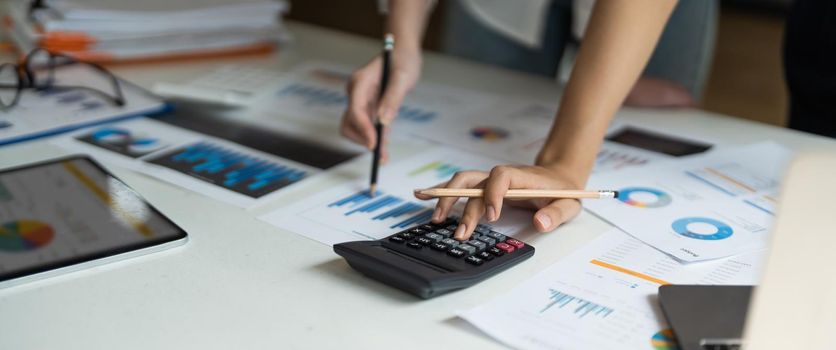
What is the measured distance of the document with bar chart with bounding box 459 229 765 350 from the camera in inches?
26.5

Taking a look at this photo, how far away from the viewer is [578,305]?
2.38 ft

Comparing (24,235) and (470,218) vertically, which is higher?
(470,218)

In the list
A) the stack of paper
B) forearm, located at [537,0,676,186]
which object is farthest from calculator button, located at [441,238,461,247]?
the stack of paper

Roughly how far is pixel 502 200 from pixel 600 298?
15 cm

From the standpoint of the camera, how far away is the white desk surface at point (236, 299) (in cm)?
67

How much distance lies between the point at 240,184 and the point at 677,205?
1.49 feet

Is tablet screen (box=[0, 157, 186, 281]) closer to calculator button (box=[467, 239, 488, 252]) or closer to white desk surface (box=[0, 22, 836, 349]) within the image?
white desk surface (box=[0, 22, 836, 349])

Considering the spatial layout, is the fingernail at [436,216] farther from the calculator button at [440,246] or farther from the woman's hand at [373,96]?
the woman's hand at [373,96]

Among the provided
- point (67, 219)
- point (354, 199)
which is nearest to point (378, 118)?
point (354, 199)

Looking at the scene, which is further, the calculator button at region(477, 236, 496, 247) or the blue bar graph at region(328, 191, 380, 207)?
the blue bar graph at region(328, 191, 380, 207)

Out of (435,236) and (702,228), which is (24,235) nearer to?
(435,236)

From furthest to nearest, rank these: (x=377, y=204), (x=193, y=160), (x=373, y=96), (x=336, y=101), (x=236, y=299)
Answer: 1. (x=336, y=101)
2. (x=373, y=96)
3. (x=193, y=160)
4. (x=377, y=204)
5. (x=236, y=299)

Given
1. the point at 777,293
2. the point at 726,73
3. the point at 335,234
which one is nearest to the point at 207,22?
the point at 335,234

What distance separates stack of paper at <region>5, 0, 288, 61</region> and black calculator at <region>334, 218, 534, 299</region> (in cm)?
78
